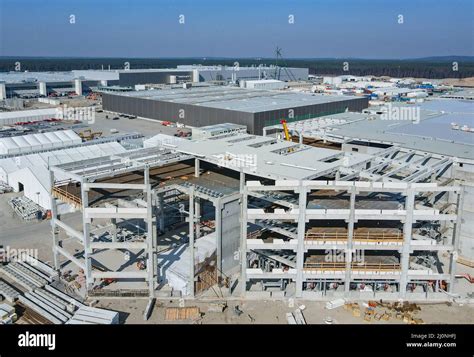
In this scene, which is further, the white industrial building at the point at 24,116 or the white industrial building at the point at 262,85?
the white industrial building at the point at 262,85

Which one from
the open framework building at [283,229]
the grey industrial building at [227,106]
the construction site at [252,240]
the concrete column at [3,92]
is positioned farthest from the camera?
the concrete column at [3,92]

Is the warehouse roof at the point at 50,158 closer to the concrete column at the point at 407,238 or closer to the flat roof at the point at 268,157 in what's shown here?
the flat roof at the point at 268,157

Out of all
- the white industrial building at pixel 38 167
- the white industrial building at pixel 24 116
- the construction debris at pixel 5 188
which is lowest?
the construction debris at pixel 5 188

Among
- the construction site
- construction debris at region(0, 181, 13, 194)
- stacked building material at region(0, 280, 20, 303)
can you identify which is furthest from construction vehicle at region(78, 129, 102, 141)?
stacked building material at region(0, 280, 20, 303)

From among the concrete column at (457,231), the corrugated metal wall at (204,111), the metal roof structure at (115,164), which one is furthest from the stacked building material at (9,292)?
the corrugated metal wall at (204,111)

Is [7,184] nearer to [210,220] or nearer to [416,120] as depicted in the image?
[210,220]
